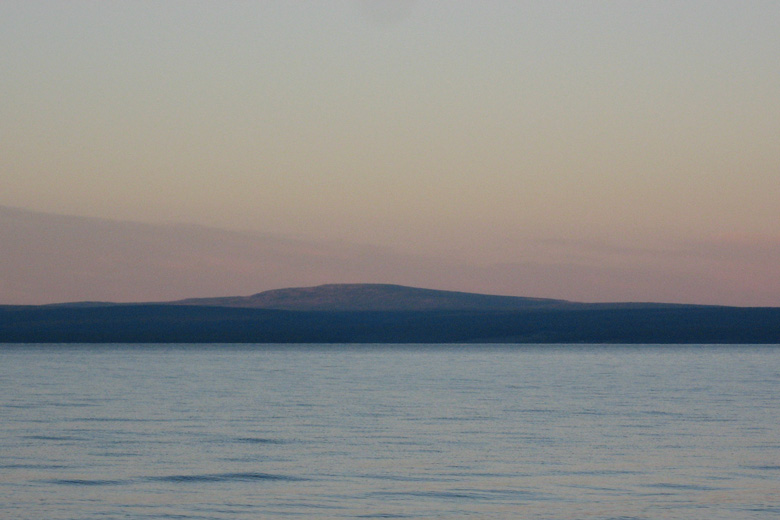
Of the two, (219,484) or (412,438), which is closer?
(219,484)

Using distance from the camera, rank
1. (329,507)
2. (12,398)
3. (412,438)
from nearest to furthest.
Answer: (329,507) < (412,438) < (12,398)

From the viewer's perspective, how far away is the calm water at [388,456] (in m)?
22.3

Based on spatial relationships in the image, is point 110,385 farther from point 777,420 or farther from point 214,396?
point 777,420

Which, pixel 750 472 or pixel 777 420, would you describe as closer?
pixel 750 472

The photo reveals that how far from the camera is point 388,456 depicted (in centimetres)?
2947

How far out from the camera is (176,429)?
121 ft

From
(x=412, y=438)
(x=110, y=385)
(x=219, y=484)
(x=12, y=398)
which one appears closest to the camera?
(x=219, y=484)

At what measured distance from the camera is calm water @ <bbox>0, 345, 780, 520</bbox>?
22328mm

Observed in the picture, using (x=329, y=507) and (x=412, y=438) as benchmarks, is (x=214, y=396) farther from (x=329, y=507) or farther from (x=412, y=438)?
(x=329, y=507)

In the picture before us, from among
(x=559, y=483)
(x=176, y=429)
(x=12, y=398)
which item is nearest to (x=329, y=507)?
(x=559, y=483)

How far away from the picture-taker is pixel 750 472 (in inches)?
1047

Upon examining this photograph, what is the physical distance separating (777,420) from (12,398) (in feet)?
107

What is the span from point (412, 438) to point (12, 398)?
977 inches

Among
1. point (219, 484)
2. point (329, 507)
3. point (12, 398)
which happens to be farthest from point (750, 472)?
point (12, 398)
